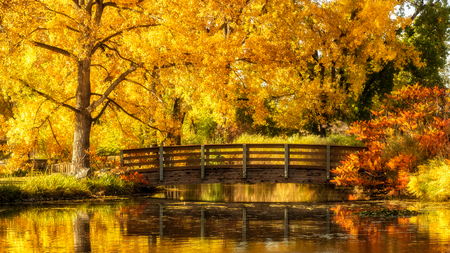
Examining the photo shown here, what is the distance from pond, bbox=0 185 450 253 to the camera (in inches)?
334

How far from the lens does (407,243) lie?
8.65 meters

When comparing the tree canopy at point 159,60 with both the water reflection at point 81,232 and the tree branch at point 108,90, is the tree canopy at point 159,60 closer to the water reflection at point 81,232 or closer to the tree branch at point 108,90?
the tree branch at point 108,90

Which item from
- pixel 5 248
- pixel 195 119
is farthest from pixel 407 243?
pixel 195 119

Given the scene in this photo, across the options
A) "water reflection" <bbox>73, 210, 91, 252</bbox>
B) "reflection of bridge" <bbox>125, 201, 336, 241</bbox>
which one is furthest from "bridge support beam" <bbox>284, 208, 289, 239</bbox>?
"water reflection" <bbox>73, 210, 91, 252</bbox>

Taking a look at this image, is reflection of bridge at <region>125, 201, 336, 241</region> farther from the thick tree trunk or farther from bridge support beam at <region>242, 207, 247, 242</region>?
the thick tree trunk

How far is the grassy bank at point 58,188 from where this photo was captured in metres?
16.9

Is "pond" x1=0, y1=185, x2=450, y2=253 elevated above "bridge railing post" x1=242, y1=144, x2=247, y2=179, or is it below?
below

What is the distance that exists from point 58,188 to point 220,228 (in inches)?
351

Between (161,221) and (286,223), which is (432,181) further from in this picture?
(161,221)

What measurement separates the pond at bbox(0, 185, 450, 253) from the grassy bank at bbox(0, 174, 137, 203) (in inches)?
46.4

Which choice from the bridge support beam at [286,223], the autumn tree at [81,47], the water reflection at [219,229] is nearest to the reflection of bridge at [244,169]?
the autumn tree at [81,47]

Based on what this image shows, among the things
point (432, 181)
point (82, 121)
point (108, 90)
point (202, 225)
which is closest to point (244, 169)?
point (108, 90)

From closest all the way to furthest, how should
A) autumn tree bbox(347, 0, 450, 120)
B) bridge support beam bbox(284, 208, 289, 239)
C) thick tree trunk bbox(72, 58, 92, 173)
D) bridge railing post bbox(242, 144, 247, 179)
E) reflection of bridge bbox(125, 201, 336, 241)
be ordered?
1. bridge support beam bbox(284, 208, 289, 239)
2. reflection of bridge bbox(125, 201, 336, 241)
3. thick tree trunk bbox(72, 58, 92, 173)
4. bridge railing post bbox(242, 144, 247, 179)
5. autumn tree bbox(347, 0, 450, 120)

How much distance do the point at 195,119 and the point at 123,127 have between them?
645 inches
